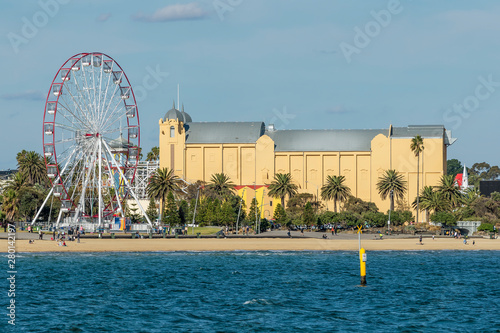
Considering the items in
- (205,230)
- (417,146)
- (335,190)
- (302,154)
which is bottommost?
(205,230)

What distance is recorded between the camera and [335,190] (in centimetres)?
15462

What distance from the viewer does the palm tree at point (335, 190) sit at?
507 ft

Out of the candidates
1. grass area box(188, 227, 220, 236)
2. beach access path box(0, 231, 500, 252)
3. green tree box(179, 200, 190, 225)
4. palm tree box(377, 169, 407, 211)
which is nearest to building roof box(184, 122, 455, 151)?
palm tree box(377, 169, 407, 211)

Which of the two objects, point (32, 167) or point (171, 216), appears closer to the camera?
point (171, 216)

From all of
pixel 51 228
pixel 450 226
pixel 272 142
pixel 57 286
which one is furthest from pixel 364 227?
pixel 57 286

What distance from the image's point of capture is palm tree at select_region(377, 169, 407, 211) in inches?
6171

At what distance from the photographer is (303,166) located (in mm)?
171000

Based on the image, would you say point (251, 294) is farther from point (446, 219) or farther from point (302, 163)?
point (302, 163)

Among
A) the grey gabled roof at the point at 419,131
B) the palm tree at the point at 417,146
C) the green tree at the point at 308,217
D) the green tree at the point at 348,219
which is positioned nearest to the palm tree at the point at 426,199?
the palm tree at the point at 417,146

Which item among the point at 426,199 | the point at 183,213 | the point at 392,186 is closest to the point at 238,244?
the point at 183,213

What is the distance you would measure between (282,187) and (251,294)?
99.1m

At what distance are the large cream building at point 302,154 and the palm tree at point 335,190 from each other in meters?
7.63

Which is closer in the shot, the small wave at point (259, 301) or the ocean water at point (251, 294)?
the ocean water at point (251, 294)

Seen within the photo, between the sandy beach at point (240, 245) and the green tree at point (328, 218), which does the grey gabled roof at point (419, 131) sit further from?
the sandy beach at point (240, 245)
